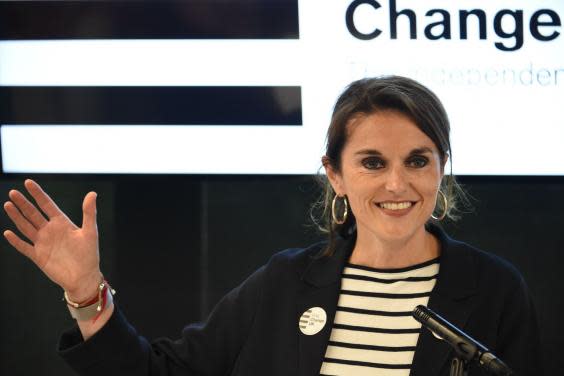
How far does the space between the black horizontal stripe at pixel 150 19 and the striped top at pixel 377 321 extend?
123 cm

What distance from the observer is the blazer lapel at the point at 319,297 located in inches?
74.6

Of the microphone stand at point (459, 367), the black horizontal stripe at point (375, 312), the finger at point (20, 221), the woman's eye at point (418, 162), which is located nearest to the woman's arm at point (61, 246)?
the finger at point (20, 221)

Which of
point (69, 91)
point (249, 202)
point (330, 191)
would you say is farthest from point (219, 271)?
point (330, 191)

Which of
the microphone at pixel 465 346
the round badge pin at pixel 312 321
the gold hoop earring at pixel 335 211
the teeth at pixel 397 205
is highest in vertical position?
the teeth at pixel 397 205

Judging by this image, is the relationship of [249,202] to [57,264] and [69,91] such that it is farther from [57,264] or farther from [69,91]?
[57,264]

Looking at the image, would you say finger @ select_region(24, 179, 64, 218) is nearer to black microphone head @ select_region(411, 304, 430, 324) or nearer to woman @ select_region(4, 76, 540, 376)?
woman @ select_region(4, 76, 540, 376)

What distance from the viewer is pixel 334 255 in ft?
6.84

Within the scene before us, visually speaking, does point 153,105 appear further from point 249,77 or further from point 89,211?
point 89,211

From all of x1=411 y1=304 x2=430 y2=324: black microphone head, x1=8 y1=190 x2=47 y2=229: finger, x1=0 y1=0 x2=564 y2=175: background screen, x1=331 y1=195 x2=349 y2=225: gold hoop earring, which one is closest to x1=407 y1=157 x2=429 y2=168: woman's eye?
x1=331 y1=195 x2=349 y2=225: gold hoop earring

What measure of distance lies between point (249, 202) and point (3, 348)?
1.08m

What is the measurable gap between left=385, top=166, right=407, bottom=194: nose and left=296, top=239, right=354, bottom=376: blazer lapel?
257 millimetres

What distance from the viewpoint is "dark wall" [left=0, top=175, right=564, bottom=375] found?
3.12 meters

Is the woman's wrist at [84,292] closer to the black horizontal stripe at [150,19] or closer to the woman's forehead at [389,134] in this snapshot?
the woman's forehead at [389,134]

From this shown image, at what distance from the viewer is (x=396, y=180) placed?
189 centimetres
